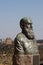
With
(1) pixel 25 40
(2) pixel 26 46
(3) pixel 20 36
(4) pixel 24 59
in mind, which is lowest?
(4) pixel 24 59

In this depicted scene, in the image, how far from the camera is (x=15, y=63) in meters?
7.94

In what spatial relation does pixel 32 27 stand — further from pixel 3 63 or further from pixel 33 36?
pixel 3 63

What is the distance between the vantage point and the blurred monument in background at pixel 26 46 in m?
7.85

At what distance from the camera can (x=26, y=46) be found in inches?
312

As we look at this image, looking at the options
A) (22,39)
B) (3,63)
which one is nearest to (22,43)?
(22,39)

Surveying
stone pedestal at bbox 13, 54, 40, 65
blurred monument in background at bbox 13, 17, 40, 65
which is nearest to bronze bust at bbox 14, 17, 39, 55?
blurred monument in background at bbox 13, 17, 40, 65

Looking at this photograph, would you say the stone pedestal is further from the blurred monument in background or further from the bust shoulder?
the bust shoulder

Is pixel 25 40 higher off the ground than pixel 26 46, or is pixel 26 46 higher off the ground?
pixel 25 40

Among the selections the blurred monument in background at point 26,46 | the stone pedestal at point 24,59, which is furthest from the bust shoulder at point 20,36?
the stone pedestal at point 24,59

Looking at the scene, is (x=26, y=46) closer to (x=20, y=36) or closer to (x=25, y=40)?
(x=25, y=40)

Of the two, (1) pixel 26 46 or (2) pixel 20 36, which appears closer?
(1) pixel 26 46

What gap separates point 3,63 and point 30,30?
28.5ft

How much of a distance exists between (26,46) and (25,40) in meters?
0.18

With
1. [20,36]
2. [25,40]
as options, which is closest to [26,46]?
[25,40]
